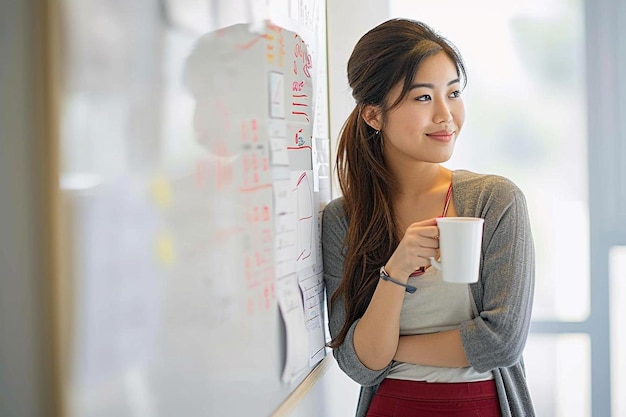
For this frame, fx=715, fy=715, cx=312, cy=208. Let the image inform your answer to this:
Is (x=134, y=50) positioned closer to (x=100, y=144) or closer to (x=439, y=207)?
(x=100, y=144)

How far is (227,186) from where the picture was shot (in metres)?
1.04

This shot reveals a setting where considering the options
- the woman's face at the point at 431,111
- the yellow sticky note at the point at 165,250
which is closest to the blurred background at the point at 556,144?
the woman's face at the point at 431,111

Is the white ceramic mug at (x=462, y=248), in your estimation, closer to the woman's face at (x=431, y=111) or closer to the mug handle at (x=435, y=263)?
the mug handle at (x=435, y=263)

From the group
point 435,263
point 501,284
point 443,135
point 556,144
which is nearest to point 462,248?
point 435,263

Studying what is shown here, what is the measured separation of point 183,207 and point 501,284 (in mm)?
772

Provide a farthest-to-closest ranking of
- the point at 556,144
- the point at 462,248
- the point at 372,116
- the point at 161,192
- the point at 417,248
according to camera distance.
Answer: the point at 556,144 < the point at 372,116 < the point at 417,248 < the point at 462,248 < the point at 161,192

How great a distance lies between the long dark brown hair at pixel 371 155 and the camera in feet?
4.92

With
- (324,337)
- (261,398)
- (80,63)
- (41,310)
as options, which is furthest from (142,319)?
(324,337)

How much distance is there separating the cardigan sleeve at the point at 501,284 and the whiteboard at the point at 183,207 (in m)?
0.36

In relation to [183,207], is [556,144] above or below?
above

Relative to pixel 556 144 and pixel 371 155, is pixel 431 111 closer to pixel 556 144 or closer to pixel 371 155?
pixel 371 155

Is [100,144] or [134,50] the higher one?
[134,50]

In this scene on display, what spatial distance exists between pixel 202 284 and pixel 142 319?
0.57ft

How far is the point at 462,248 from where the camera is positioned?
122cm
